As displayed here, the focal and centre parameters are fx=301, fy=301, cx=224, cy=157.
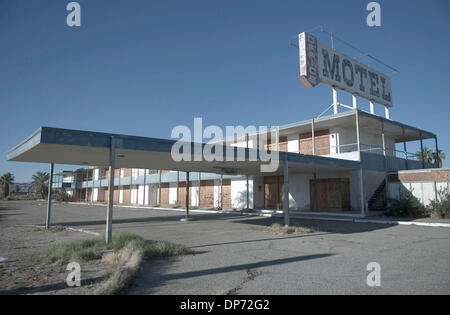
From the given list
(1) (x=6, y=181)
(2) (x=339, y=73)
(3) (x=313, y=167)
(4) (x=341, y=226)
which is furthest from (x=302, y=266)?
(1) (x=6, y=181)

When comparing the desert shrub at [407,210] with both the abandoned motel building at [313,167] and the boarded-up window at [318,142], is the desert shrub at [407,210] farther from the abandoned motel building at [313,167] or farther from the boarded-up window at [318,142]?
the boarded-up window at [318,142]

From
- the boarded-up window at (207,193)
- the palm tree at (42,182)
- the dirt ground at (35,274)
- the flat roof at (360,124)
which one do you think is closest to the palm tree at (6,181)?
the palm tree at (42,182)

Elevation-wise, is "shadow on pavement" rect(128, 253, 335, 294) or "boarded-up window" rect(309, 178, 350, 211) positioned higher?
"boarded-up window" rect(309, 178, 350, 211)

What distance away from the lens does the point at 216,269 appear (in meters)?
6.60

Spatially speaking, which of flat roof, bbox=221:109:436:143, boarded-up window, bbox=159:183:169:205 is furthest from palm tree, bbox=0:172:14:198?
flat roof, bbox=221:109:436:143

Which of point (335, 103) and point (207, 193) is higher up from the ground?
point (335, 103)

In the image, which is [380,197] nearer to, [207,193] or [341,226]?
[341,226]

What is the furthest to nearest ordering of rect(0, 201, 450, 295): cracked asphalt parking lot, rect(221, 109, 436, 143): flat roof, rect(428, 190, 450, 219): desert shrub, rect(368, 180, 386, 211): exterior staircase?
rect(368, 180, 386, 211): exterior staircase, rect(221, 109, 436, 143): flat roof, rect(428, 190, 450, 219): desert shrub, rect(0, 201, 450, 295): cracked asphalt parking lot

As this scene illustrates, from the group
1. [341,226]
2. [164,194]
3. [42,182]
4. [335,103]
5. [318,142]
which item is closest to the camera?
[341,226]

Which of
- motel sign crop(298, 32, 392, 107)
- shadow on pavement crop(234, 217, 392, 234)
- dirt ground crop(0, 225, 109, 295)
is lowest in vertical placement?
dirt ground crop(0, 225, 109, 295)

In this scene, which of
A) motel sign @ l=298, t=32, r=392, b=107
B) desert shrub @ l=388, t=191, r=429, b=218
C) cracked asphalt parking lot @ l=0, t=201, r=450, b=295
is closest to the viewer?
cracked asphalt parking lot @ l=0, t=201, r=450, b=295

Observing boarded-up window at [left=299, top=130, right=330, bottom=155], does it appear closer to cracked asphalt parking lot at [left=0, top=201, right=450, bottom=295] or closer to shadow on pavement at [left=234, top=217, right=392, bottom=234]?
shadow on pavement at [left=234, top=217, right=392, bottom=234]
